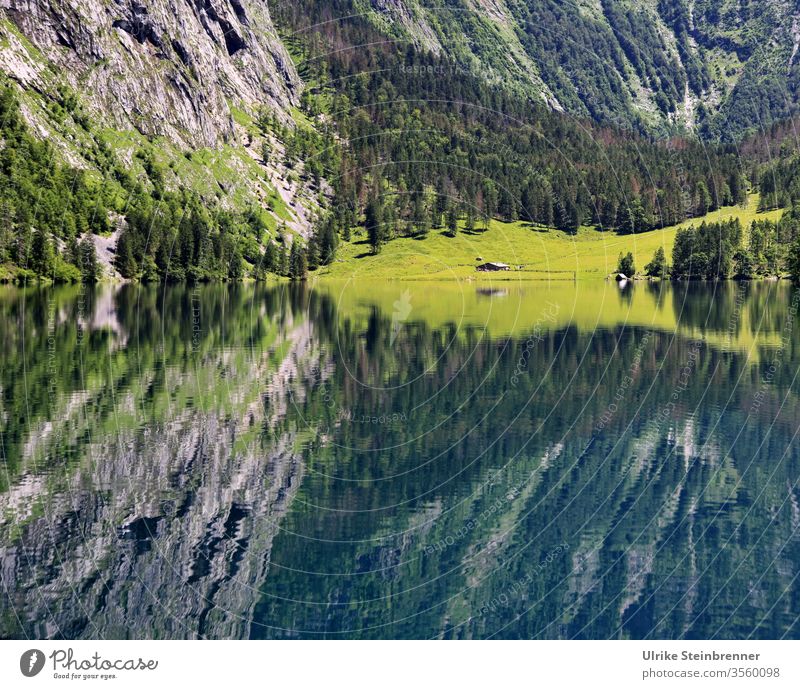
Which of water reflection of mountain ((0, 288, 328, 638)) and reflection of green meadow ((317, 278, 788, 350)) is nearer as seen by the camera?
water reflection of mountain ((0, 288, 328, 638))

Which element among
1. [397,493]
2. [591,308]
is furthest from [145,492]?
[591,308]

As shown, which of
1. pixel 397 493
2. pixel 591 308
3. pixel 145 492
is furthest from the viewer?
pixel 591 308

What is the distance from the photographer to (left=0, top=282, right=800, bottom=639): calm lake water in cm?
2508

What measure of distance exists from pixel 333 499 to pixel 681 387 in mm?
34457

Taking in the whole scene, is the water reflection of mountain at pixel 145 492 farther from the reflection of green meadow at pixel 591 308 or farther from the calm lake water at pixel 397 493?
the reflection of green meadow at pixel 591 308

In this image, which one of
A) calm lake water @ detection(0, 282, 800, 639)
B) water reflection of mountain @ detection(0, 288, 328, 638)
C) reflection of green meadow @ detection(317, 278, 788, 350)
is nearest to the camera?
water reflection of mountain @ detection(0, 288, 328, 638)

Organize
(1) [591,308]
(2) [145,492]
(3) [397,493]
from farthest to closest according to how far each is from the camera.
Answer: (1) [591,308] → (3) [397,493] → (2) [145,492]

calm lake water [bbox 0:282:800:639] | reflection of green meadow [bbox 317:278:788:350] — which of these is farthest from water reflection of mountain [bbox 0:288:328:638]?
reflection of green meadow [bbox 317:278:788:350]

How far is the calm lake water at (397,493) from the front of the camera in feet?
82.3

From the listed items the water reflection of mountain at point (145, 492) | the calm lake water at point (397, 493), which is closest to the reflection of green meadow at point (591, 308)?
the calm lake water at point (397, 493)

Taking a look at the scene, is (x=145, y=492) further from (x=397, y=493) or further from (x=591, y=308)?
(x=591, y=308)

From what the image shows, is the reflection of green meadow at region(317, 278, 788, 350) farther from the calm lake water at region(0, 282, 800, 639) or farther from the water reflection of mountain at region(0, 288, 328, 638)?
the water reflection of mountain at region(0, 288, 328, 638)

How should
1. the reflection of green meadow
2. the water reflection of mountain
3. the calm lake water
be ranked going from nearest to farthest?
the water reflection of mountain, the calm lake water, the reflection of green meadow

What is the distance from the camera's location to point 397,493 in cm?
3528
